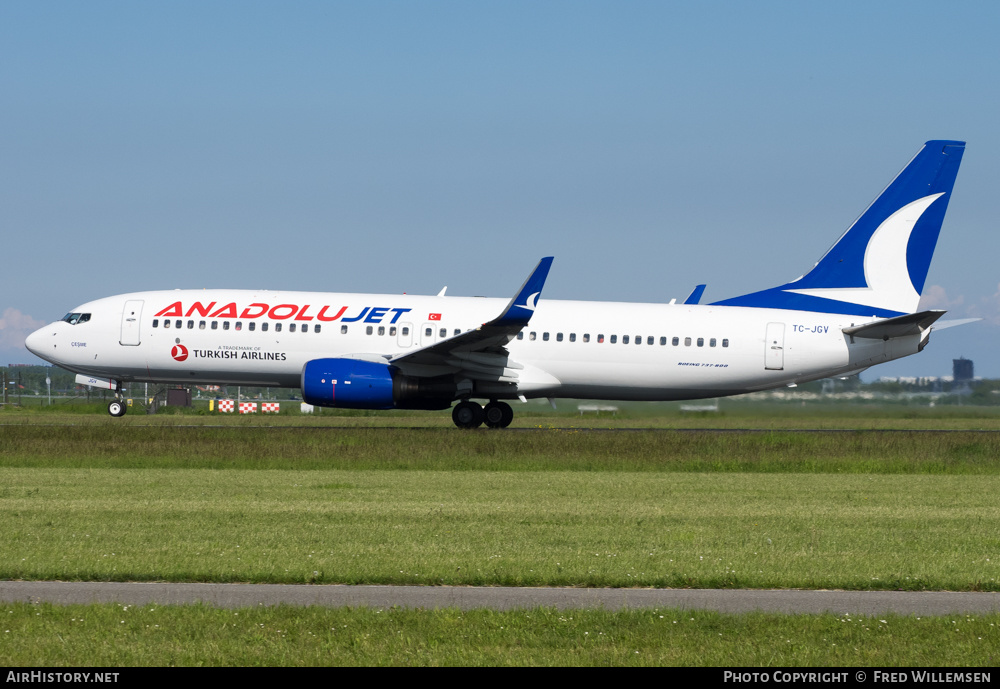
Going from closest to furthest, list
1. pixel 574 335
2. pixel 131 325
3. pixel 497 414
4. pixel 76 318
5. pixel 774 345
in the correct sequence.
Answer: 1. pixel 574 335
2. pixel 774 345
3. pixel 497 414
4. pixel 131 325
5. pixel 76 318

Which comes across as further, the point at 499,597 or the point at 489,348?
the point at 489,348

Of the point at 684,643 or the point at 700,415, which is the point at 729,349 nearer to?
the point at 700,415

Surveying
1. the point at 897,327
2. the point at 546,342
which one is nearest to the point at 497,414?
the point at 546,342

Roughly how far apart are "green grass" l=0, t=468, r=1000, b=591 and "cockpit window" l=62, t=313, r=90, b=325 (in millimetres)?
13746

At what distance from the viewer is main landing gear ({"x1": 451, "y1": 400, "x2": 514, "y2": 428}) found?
33719 mm

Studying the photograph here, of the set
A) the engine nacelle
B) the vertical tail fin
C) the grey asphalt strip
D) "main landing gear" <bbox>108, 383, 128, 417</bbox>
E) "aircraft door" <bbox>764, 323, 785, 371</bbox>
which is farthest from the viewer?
"main landing gear" <bbox>108, 383, 128, 417</bbox>

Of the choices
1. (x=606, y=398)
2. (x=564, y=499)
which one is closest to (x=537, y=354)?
(x=606, y=398)

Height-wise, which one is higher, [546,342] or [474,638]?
[546,342]

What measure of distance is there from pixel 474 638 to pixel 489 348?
80.0 feet

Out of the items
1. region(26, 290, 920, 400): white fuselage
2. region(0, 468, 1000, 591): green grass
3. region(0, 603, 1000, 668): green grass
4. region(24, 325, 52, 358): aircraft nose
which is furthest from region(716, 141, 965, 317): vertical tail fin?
region(0, 603, 1000, 668): green grass

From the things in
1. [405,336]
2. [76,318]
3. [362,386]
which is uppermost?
Result: [76,318]

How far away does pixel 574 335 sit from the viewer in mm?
33625

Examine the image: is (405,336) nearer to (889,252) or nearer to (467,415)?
(467,415)

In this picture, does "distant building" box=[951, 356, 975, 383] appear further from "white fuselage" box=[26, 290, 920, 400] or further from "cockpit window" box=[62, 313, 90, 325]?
"cockpit window" box=[62, 313, 90, 325]
